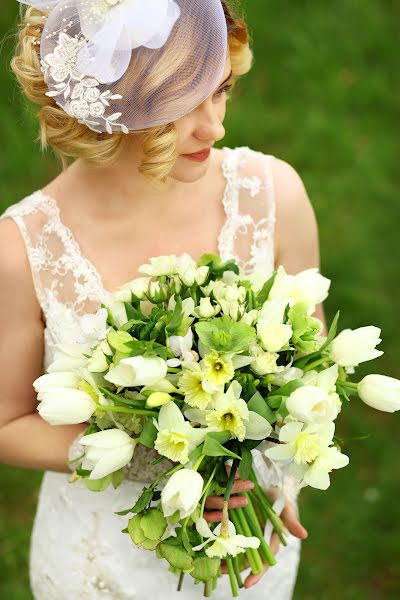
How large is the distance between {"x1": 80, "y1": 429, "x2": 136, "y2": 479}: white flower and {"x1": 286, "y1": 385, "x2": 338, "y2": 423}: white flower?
1.26ft

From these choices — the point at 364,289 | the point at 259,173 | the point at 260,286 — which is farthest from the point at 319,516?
the point at 260,286

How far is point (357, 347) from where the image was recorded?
7.11 feet

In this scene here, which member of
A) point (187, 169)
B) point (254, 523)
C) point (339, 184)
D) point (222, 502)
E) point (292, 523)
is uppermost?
point (187, 169)

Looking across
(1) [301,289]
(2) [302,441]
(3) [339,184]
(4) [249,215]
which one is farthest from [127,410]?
(3) [339,184]

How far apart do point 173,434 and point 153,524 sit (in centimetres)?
23

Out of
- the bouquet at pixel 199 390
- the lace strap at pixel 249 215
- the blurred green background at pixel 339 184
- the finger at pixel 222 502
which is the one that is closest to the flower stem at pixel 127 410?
the bouquet at pixel 199 390

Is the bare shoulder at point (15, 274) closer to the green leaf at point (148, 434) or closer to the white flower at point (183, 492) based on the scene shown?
the green leaf at point (148, 434)

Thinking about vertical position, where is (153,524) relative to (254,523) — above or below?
above

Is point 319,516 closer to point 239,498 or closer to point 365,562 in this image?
point 365,562

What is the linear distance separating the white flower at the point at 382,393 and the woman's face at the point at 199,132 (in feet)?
2.46

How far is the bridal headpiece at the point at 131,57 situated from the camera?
7.15 ft

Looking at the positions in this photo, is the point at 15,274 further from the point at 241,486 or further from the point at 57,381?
the point at 241,486

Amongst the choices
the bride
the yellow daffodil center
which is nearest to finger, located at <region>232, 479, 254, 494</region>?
the bride

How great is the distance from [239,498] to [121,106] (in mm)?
1031
